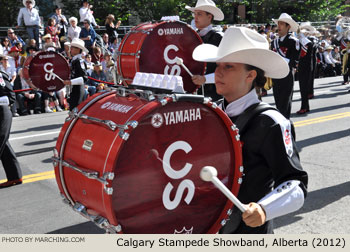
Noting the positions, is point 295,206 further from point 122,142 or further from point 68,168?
point 68,168

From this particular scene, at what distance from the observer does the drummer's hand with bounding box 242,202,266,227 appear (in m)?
2.20

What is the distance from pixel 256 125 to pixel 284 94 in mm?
6742

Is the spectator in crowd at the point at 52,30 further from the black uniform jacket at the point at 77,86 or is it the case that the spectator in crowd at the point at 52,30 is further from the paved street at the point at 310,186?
the black uniform jacket at the point at 77,86

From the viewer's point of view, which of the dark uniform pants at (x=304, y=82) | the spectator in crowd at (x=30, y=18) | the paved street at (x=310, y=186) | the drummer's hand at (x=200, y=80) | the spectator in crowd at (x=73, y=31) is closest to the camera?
the paved street at (x=310, y=186)

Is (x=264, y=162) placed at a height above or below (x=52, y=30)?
above

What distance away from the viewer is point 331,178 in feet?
20.7

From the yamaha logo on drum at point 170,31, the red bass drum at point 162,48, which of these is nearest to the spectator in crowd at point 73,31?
the red bass drum at point 162,48

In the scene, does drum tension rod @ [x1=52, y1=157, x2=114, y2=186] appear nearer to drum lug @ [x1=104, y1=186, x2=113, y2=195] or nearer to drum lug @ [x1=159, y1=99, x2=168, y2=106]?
drum lug @ [x1=104, y1=186, x2=113, y2=195]

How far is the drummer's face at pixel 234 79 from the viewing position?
8.87 ft

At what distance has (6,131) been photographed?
6.37m

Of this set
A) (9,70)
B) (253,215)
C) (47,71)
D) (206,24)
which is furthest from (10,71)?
(253,215)

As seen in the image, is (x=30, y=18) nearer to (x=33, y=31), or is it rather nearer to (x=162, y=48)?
(x=33, y=31)

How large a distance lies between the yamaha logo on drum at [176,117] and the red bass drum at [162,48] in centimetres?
437

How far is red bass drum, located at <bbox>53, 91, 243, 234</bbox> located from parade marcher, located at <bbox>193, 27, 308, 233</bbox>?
0.11 metres
